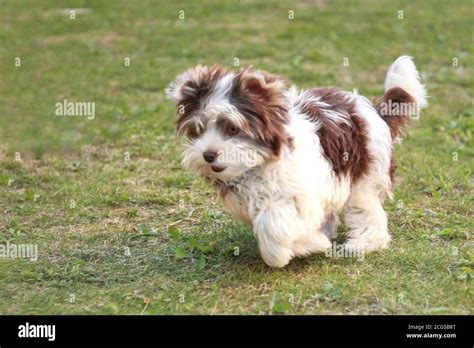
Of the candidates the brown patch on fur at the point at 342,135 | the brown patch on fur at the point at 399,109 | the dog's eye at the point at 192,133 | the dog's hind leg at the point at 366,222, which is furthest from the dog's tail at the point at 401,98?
the dog's eye at the point at 192,133

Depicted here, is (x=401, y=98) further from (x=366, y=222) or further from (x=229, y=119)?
(x=229, y=119)

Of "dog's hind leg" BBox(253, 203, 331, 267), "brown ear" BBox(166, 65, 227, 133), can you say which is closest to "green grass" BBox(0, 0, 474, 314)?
"dog's hind leg" BBox(253, 203, 331, 267)

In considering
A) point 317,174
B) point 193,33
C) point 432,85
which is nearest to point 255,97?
point 317,174

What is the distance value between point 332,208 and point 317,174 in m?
0.57

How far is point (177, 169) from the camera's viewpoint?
8.51 meters

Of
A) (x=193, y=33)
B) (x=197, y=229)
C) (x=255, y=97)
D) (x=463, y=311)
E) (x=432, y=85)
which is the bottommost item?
(x=463, y=311)

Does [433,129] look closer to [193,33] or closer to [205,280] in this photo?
[205,280]

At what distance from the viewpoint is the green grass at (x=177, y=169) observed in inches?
229

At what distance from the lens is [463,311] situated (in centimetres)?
548
